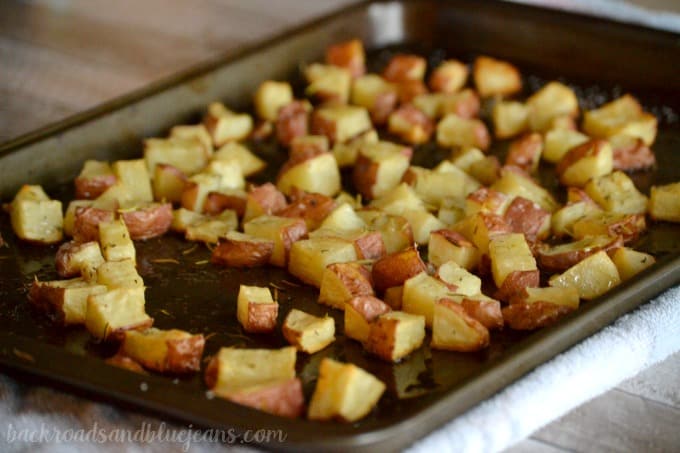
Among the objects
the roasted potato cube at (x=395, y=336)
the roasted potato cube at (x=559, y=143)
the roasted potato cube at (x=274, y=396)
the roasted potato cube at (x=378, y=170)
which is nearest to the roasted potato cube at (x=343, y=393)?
the roasted potato cube at (x=274, y=396)

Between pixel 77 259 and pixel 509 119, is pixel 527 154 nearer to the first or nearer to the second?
pixel 509 119

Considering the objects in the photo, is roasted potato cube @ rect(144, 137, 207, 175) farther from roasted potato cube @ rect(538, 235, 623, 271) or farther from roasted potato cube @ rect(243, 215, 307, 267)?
roasted potato cube @ rect(538, 235, 623, 271)

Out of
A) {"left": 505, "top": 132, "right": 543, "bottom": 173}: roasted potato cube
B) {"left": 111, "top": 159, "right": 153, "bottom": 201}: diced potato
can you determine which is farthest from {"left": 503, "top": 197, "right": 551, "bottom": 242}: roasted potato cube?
{"left": 111, "top": 159, "right": 153, "bottom": 201}: diced potato

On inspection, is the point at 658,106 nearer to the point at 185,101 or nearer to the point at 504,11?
the point at 504,11

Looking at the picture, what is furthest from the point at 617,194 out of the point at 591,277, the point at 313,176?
the point at 313,176

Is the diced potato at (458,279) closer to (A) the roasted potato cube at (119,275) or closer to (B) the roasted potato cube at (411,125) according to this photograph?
(A) the roasted potato cube at (119,275)

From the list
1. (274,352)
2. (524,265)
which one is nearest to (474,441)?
(274,352)
